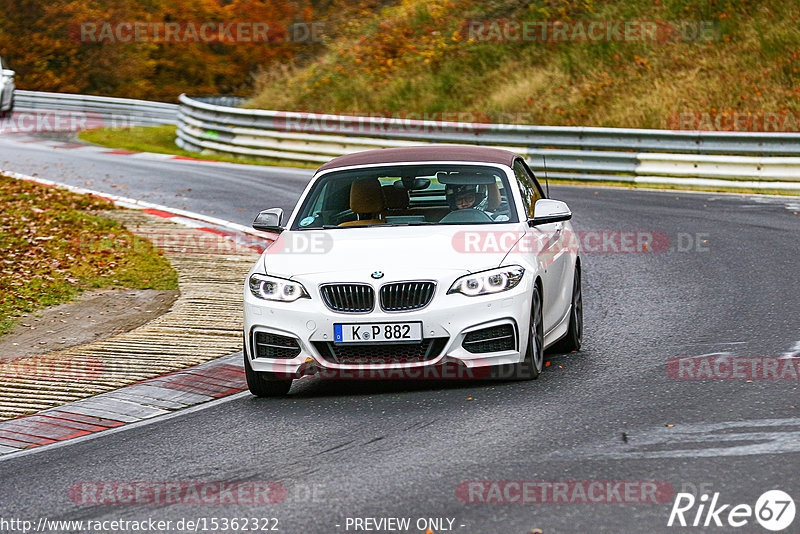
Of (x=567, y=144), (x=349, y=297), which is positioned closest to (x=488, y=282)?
(x=349, y=297)

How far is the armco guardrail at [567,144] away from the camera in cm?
1972

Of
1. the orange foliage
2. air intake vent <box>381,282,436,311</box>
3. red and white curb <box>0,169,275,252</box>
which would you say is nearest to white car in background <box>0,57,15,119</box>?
the orange foliage

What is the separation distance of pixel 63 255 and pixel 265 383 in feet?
21.6

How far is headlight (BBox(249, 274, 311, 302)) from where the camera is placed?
25.5ft

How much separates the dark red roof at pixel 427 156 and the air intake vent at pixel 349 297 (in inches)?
67.7

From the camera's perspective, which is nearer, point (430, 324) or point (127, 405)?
point (430, 324)

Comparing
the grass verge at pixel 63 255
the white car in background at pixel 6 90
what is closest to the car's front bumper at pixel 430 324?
the grass verge at pixel 63 255

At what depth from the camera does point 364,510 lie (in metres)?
5.54

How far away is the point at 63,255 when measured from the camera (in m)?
13.9

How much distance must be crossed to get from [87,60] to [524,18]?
21.1 m

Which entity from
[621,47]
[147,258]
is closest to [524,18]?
[621,47]

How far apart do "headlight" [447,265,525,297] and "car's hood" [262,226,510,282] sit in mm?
62

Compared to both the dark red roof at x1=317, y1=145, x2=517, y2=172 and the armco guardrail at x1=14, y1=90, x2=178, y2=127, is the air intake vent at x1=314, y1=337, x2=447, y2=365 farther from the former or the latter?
the armco guardrail at x1=14, y1=90, x2=178, y2=127

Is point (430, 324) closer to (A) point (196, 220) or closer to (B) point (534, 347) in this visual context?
(B) point (534, 347)
